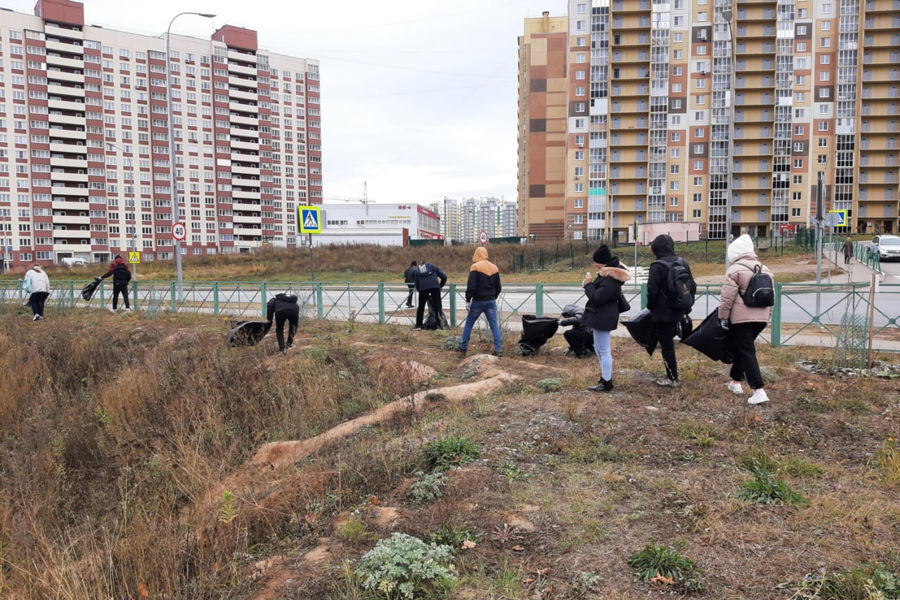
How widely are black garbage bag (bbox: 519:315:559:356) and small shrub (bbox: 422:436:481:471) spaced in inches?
177

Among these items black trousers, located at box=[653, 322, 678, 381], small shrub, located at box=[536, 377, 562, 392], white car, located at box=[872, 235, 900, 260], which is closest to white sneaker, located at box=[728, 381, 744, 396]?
black trousers, located at box=[653, 322, 678, 381]

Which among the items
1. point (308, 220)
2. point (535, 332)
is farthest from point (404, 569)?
point (308, 220)

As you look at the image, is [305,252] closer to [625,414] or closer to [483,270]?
[483,270]

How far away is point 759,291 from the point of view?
5.45 m

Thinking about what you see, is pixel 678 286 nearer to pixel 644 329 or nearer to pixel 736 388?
pixel 644 329

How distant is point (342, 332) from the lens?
12188mm

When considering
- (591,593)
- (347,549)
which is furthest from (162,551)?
(591,593)

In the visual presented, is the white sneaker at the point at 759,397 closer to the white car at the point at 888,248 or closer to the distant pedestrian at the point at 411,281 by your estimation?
the distant pedestrian at the point at 411,281

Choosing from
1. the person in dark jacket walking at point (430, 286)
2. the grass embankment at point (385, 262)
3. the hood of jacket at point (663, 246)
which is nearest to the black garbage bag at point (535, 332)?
the person in dark jacket walking at point (430, 286)

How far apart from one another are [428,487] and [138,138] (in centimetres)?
9307

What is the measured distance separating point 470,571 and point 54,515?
14.1ft

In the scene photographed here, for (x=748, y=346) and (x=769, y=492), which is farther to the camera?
(x=748, y=346)

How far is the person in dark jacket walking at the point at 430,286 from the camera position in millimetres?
11594

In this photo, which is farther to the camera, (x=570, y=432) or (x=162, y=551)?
(x=570, y=432)
